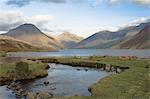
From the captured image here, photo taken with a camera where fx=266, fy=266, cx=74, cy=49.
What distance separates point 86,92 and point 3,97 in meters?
14.8

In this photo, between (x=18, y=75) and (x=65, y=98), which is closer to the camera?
(x=65, y=98)

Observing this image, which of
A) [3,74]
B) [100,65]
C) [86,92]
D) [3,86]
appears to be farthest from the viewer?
[100,65]

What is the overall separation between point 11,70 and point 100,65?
4191 cm

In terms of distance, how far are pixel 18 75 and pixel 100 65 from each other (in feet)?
142

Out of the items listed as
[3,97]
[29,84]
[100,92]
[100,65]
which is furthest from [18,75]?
[100,65]

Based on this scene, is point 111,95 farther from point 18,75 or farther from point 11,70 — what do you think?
point 11,70

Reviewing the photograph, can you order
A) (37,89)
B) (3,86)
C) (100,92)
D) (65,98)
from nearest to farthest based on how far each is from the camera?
(65,98) → (100,92) → (37,89) → (3,86)

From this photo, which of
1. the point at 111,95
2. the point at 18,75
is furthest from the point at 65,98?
the point at 18,75

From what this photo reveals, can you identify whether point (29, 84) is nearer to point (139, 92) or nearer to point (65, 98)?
point (65, 98)

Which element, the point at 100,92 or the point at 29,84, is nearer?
the point at 100,92

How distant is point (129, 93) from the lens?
41.1 m

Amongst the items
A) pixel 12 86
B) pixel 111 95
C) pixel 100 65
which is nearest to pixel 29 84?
pixel 12 86

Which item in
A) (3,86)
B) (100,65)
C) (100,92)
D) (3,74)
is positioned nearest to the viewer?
(100,92)

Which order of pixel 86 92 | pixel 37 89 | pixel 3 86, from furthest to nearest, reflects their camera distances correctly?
pixel 3 86 < pixel 37 89 < pixel 86 92
